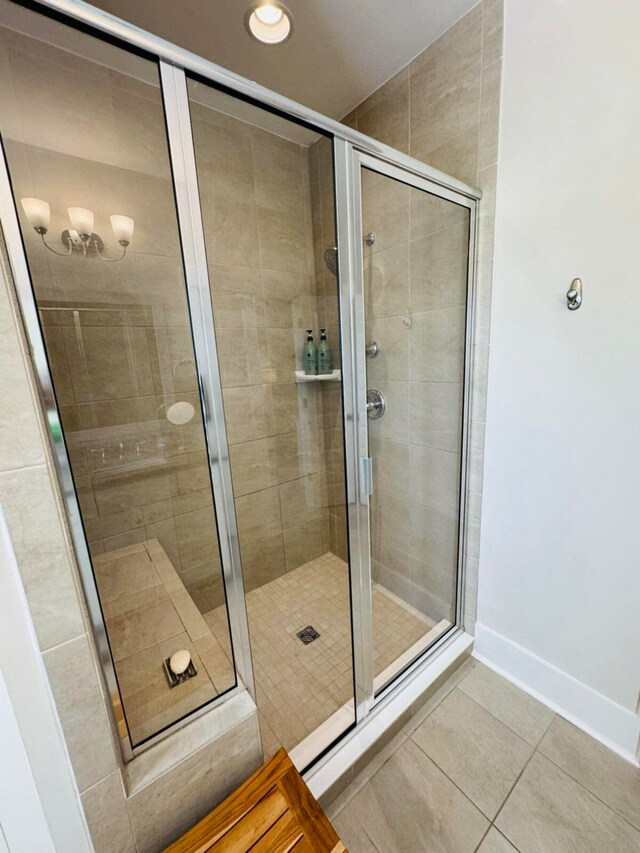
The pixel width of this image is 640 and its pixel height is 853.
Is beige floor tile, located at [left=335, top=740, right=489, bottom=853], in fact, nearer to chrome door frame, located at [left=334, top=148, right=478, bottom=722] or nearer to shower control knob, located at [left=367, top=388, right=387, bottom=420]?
chrome door frame, located at [left=334, top=148, right=478, bottom=722]

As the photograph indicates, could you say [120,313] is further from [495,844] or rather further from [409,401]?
[495,844]

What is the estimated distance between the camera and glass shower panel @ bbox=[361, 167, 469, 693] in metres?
1.33

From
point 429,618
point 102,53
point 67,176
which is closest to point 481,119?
point 102,53

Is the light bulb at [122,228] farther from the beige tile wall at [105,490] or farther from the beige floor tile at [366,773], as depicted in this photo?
the beige floor tile at [366,773]

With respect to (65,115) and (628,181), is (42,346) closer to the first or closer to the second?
(65,115)

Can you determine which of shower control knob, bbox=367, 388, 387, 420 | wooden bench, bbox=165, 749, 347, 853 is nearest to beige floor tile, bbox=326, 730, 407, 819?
wooden bench, bbox=165, 749, 347, 853

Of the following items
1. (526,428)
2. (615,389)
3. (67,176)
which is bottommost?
(526,428)

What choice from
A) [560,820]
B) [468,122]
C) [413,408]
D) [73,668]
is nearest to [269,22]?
[468,122]

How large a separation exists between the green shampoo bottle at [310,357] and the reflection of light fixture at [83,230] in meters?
0.90

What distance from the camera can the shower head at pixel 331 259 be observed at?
117 centimetres

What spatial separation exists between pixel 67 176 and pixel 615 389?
199cm

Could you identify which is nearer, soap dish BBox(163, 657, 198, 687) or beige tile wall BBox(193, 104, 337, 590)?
soap dish BBox(163, 657, 198, 687)

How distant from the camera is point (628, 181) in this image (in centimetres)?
95

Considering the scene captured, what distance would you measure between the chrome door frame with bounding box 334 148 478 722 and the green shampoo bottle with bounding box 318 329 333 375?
424 mm
